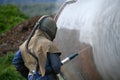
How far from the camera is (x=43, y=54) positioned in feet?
19.7

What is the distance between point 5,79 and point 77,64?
3899 mm

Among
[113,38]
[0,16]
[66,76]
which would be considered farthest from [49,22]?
[0,16]

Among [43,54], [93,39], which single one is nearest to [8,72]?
[43,54]

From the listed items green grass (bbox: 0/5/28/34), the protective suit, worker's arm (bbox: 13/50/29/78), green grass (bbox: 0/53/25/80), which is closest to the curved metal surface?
the protective suit

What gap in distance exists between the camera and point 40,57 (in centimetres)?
601

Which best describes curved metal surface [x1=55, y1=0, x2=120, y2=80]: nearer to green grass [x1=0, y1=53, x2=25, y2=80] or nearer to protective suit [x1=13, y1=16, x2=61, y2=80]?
protective suit [x1=13, y1=16, x2=61, y2=80]

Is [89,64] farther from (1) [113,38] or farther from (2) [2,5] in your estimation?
(2) [2,5]

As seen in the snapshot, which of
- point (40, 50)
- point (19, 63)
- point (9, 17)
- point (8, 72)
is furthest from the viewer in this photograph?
point (9, 17)

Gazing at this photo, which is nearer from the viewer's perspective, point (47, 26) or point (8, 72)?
point (47, 26)

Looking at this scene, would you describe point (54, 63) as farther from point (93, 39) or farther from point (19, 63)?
point (19, 63)

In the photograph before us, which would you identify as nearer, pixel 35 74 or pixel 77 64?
Answer: pixel 35 74

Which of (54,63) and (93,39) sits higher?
(93,39)

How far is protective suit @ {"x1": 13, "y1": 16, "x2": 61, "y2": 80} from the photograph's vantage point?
600 cm

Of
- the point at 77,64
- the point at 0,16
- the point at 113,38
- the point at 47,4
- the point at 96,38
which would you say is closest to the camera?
the point at 113,38
